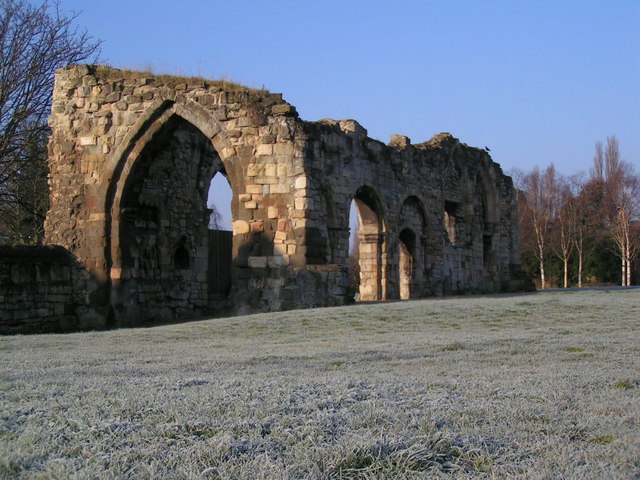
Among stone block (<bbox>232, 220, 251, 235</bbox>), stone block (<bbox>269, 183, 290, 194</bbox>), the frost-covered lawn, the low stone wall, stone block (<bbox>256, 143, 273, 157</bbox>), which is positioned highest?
stone block (<bbox>256, 143, 273, 157</bbox>)

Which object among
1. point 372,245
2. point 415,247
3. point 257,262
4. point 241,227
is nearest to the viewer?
point 257,262

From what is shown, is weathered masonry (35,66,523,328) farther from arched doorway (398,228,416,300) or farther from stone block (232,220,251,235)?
arched doorway (398,228,416,300)

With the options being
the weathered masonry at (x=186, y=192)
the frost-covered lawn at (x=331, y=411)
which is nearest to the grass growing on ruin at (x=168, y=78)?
the weathered masonry at (x=186, y=192)

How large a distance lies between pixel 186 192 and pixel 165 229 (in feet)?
3.58

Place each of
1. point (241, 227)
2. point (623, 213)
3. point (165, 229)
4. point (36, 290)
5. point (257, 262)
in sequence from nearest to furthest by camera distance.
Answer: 1. point (36, 290)
2. point (257, 262)
3. point (241, 227)
4. point (165, 229)
5. point (623, 213)

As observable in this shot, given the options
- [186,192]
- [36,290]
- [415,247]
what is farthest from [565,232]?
[36,290]

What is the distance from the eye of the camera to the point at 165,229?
1589 centimetres

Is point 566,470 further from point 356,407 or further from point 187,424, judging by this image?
point 187,424

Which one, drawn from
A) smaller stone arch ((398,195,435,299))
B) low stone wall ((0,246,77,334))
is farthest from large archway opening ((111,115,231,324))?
smaller stone arch ((398,195,435,299))

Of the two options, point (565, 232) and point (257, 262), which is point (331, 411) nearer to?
point (257, 262)

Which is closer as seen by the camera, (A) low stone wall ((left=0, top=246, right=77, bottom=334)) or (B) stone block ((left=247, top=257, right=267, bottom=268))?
(A) low stone wall ((left=0, top=246, right=77, bottom=334))

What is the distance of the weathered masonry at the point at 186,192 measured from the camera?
44.5ft

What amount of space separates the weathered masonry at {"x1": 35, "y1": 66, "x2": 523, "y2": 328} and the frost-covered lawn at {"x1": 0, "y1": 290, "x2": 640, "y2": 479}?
5.88 m

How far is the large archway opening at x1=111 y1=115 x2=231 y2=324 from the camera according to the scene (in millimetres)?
14445
